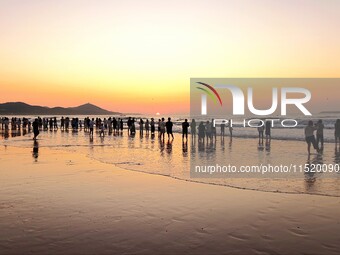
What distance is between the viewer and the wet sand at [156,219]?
6.30m

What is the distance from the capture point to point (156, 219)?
8.02 m

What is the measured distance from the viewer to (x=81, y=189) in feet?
36.9

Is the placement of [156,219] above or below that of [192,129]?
below

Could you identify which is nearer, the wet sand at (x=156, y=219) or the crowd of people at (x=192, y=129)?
the wet sand at (x=156, y=219)

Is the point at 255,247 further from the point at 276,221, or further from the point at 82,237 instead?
the point at 82,237

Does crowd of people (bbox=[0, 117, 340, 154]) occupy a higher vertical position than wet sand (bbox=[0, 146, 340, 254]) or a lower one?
higher

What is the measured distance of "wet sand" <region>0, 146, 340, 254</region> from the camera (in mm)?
6297

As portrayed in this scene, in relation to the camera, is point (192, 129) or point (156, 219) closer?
point (156, 219)

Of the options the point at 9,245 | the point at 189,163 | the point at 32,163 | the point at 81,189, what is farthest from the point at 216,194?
the point at 32,163

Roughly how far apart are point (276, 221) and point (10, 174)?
1054cm

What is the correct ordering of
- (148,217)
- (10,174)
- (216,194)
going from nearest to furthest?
(148,217)
(216,194)
(10,174)

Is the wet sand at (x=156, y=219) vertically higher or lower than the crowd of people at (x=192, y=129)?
lower

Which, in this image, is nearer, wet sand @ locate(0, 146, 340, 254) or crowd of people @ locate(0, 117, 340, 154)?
wet sand @ locate(0, 146, 340, 254)

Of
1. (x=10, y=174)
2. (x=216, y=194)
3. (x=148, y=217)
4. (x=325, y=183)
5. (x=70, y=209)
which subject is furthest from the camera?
(x=10, y=174)
